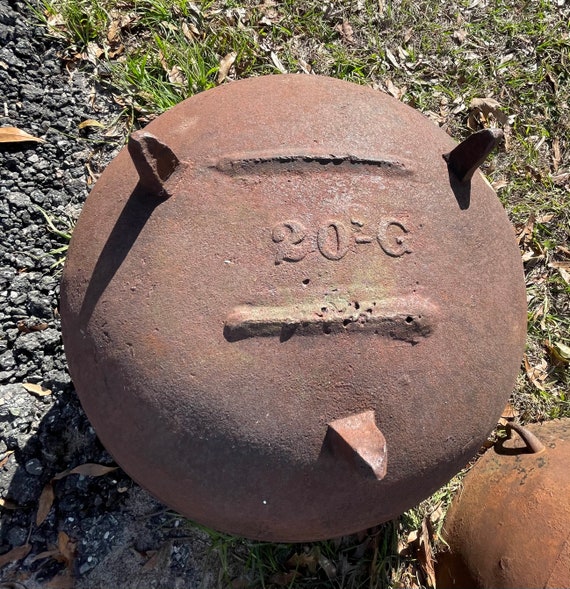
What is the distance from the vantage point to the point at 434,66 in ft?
10.3

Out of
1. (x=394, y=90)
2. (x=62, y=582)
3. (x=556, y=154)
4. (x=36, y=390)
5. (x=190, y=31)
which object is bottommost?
(x=62, y=582)

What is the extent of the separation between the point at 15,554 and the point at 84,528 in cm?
30

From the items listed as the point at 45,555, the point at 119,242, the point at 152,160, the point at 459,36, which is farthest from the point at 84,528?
the point at 459,36

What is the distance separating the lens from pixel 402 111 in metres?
1.56

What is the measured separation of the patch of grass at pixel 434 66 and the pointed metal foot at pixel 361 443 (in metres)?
1.53

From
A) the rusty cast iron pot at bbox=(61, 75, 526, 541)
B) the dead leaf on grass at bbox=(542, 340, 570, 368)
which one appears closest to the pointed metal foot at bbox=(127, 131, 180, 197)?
the rusty cast iron pot at bbox=(61, 75, 526, 541)

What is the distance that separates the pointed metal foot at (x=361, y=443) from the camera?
113 centimetres

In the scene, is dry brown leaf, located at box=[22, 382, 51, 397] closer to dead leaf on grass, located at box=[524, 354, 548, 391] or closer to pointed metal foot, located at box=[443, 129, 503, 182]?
pointed metal foot, located at box=[443, 129, 503, 182]

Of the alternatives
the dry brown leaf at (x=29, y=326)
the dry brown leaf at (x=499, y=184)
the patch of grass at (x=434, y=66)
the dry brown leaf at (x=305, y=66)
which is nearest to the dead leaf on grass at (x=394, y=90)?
the patch of grass at (x=434, y=66)

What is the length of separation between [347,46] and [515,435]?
237 cm

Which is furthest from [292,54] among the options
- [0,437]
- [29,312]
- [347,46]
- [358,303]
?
[0,437]

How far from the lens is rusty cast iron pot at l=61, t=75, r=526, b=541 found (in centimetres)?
122

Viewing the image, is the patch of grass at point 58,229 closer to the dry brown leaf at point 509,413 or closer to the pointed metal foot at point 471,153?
the pointed metal foot at point 471,153

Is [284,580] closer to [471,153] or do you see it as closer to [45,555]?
[45,555]
